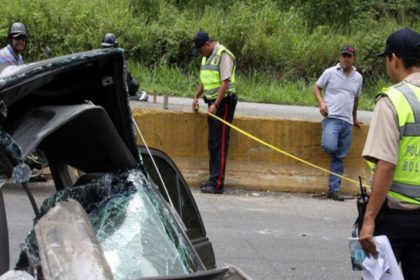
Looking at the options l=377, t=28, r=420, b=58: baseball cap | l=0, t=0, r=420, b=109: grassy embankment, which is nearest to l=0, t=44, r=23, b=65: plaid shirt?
l=377, t=28, r=420, b=58: baseball cap

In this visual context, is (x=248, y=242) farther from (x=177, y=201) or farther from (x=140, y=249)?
(x=140, y=249)

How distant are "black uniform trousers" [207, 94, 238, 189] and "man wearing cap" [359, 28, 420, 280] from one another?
4.47m

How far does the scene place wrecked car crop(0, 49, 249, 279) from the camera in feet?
6.79

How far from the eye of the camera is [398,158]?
354 centimetres

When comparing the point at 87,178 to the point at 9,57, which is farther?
the point at 9,57

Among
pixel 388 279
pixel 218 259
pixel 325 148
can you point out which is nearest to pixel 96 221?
pixel 388 279

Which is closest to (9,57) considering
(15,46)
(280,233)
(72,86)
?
(15,46)

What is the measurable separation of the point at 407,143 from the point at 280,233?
329cm

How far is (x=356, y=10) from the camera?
2252cm

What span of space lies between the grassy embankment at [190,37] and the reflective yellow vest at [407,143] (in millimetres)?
12198

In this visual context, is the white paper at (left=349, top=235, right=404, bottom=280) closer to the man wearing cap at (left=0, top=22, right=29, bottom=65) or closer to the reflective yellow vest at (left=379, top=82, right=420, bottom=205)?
the reflective yellow vest at (left=379, top=82, right=420, bottom=205)

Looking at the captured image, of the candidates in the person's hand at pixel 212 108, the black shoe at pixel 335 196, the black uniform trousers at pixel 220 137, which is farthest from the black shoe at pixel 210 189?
the black shoe at pixel 335 196

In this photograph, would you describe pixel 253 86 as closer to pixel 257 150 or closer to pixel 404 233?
pixel 257 150

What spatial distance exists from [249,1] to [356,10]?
3522mm
